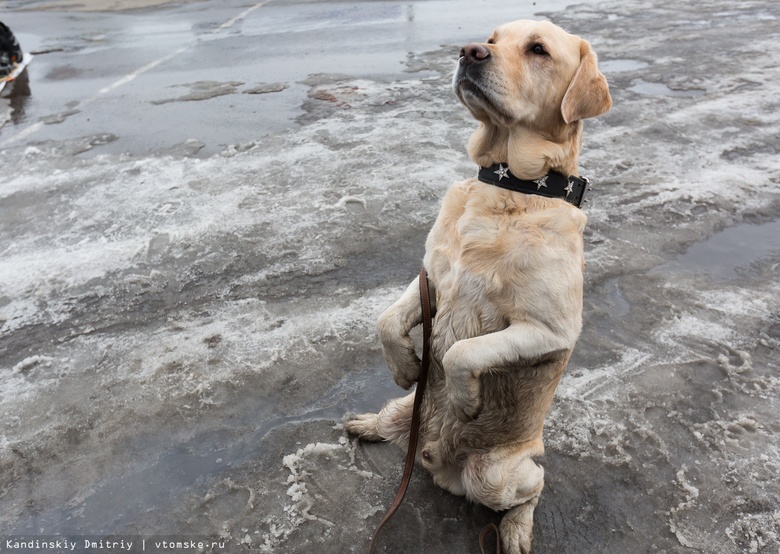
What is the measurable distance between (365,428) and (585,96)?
6.46 feet

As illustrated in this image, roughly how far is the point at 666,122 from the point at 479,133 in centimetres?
491

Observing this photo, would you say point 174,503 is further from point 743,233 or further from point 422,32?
point 422,32

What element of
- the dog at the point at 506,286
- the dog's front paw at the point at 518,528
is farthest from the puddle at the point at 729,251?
the dog's front paw at the point at 518,528

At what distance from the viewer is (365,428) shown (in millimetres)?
2924

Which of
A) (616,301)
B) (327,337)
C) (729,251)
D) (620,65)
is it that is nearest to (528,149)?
(327,337)

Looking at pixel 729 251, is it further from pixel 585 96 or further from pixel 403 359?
pixel 403 359

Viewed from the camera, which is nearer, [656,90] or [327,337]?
[327,337]

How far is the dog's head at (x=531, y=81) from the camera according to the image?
2400mm

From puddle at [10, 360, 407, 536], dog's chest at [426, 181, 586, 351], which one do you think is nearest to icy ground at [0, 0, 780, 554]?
puddle at [10, 360, 407, 536]

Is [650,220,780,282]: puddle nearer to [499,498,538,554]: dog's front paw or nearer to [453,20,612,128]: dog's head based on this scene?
[453,20,612,128]: dog's head

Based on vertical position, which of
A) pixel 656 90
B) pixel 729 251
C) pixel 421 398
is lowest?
pixel 729 251

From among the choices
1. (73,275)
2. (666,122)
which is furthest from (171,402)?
(666,122)

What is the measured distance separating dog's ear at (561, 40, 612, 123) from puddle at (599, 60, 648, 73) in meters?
6.35

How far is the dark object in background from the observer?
873cm
